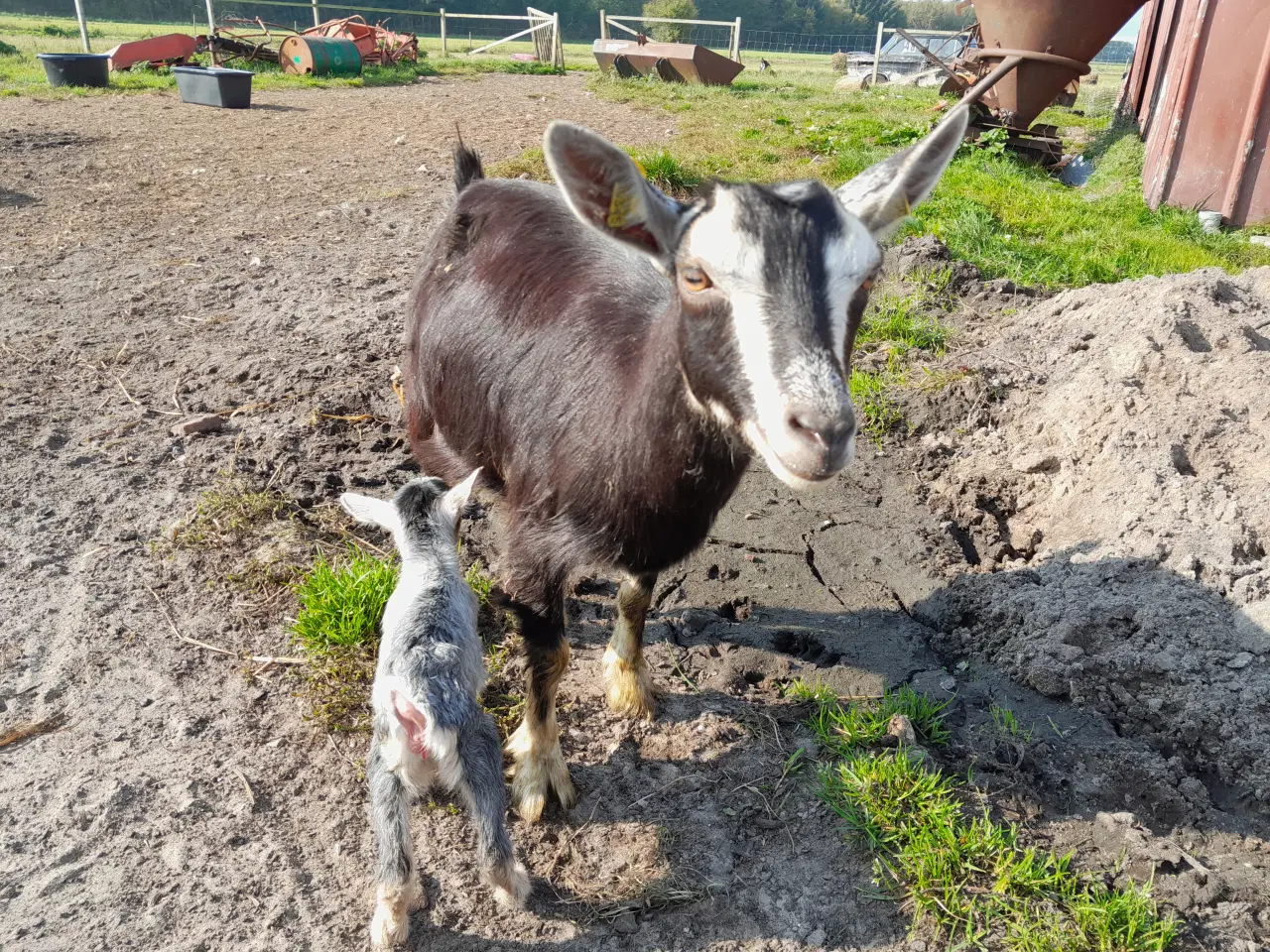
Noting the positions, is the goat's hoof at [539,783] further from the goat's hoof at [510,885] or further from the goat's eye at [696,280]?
the goat's eye at [696,280]

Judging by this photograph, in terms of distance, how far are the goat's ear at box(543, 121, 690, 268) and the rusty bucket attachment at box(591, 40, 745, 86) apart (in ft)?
58.6

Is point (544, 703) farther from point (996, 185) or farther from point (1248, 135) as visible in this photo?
point (1248, 135)

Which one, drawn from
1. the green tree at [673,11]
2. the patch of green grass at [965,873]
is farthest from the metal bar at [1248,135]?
the green tree at [673,11]

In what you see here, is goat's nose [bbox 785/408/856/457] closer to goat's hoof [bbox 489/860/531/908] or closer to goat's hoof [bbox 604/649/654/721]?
goat's hoof [bbox 489/860/531/908]

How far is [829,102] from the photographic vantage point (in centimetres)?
1577

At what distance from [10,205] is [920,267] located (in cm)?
740

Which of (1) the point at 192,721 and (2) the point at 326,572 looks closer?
(1) the point at 192,721

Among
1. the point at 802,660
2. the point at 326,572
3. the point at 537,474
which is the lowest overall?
the point at 802,660

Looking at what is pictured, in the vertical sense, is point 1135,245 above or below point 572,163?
below

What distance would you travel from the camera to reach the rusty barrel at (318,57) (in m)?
16.6

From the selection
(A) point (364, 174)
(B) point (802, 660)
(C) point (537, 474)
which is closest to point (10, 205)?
(A) point (364, 174)

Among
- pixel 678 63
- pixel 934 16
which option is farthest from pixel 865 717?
pixel 934 16

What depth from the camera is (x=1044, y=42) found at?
10.2 meters

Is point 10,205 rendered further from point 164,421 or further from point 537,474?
point 537,474
